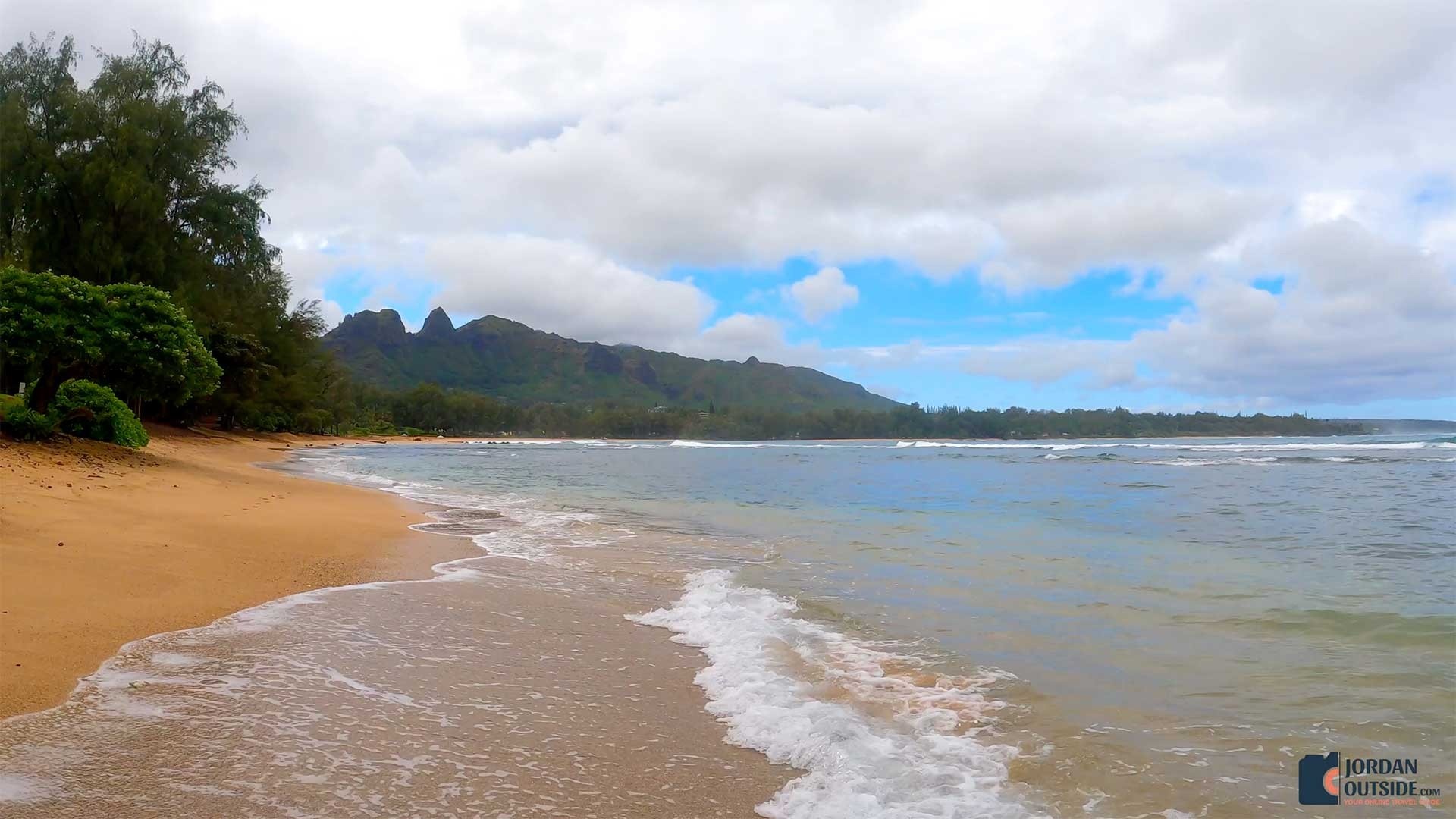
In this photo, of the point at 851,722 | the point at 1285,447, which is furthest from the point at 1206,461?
the point at 851,722

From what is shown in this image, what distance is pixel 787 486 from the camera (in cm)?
2556

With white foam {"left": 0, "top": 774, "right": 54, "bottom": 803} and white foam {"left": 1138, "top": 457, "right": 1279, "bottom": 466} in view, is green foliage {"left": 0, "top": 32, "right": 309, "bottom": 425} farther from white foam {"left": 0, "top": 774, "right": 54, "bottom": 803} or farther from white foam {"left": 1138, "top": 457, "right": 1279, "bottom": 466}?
white foam {"left": 1138, "top": 457, "right": 1279, "bottom": 466}

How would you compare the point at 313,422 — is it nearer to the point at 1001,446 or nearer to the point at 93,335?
the point at 93,335

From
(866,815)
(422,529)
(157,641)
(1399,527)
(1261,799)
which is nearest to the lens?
(866,815)

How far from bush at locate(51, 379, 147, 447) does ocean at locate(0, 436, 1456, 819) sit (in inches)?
345

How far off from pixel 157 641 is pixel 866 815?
14.3 feet

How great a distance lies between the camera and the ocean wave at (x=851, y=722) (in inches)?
139

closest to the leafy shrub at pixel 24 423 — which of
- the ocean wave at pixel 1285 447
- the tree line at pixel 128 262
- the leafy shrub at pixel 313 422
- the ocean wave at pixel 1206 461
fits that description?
the tree line at pixel 128 262

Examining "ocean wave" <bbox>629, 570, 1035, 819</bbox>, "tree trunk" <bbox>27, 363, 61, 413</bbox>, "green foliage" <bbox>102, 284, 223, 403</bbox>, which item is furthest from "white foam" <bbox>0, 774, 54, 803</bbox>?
"tree trunk" <bbox>27, 363, 61, 413</bbox>

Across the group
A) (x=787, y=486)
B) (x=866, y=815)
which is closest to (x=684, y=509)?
(x=787, y=486)

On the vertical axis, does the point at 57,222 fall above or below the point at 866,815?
above

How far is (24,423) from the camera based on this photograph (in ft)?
46.7

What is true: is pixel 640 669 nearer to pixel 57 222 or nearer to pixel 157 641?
pixel 157 641

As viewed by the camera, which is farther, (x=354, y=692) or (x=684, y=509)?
(x=684, y=509)
